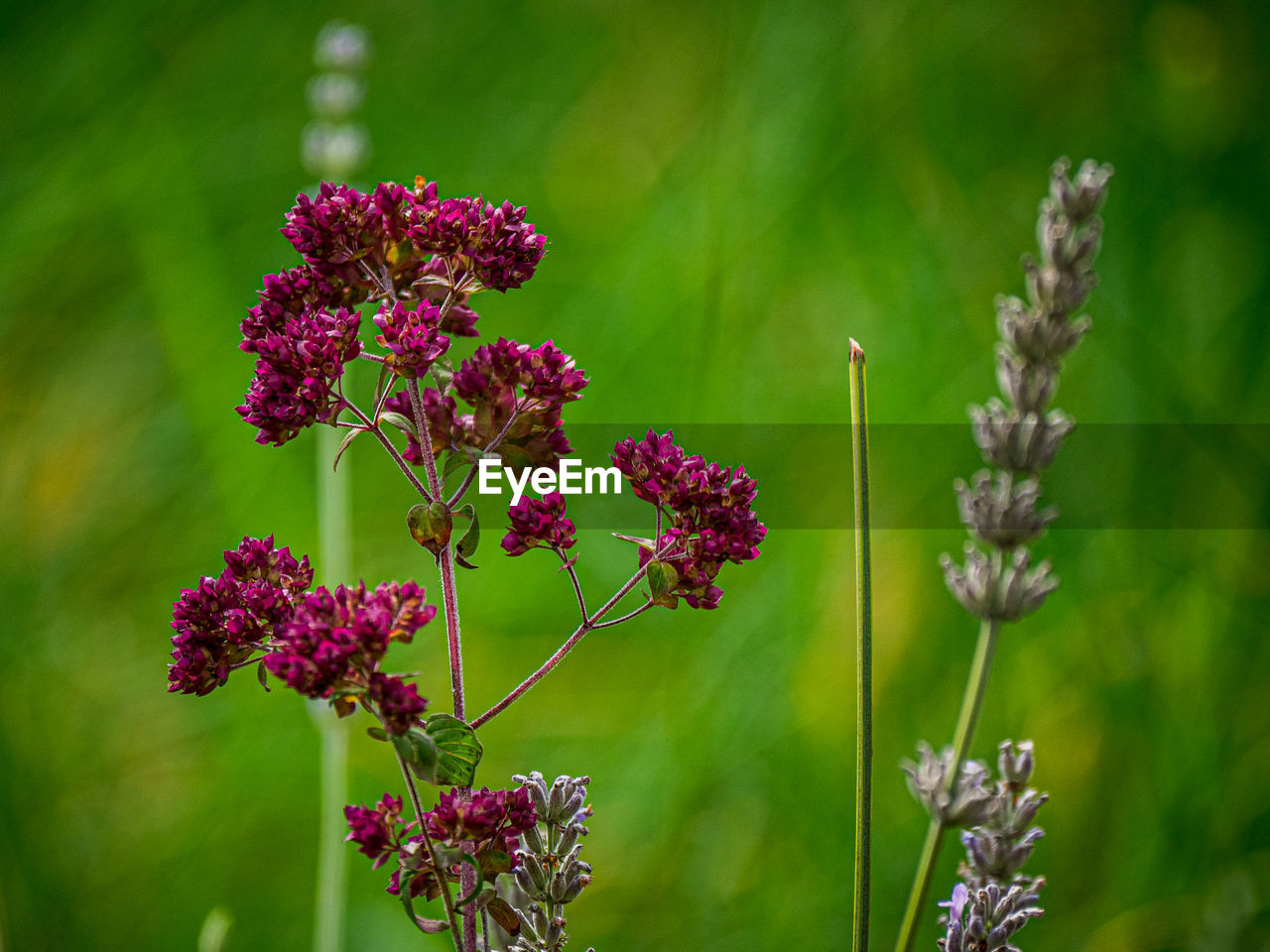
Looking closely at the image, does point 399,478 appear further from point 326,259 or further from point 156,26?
point 326,259

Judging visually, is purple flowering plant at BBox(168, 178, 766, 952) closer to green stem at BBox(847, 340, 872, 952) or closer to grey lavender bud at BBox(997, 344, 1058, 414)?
green stem at BBox(847, 340, 872, 952)

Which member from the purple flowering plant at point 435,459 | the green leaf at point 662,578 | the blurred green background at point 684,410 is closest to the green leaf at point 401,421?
the purple flowering plant at point 435,459

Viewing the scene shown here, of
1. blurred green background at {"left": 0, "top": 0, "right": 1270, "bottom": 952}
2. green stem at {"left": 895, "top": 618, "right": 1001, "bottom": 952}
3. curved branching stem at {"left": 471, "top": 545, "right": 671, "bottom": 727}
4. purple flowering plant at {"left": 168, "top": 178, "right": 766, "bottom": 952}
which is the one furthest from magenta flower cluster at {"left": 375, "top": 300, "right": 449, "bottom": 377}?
blurred green background at {"left": 0, "top": 0, "right": 1270, "bottom": 952}

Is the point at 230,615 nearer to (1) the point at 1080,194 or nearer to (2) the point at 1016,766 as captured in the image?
(2) the point at 1016,766

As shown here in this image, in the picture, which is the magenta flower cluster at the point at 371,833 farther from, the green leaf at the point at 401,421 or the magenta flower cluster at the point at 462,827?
the green leaf at the point at 401,421

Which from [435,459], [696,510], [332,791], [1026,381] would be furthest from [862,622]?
[332,791]

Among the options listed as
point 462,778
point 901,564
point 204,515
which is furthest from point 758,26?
point 462,778
